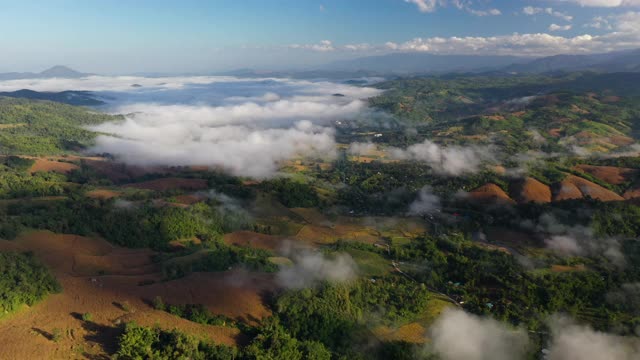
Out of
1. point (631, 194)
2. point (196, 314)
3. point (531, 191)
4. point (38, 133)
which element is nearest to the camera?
point (196, 314)

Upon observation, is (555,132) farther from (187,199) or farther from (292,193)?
(187,199)

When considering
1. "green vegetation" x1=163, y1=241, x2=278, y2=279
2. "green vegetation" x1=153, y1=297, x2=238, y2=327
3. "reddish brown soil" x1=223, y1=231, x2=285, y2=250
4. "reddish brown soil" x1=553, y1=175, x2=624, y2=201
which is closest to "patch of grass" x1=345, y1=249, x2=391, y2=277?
"reddish brown soil" x1=223, y1=231, x2=285, y2=250

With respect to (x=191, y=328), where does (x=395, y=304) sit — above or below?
below

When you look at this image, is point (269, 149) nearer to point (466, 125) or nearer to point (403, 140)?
point (403, 140)

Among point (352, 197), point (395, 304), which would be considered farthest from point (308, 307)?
point (352, 197)

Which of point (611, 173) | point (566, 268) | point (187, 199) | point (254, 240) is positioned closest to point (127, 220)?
point (187, 199)

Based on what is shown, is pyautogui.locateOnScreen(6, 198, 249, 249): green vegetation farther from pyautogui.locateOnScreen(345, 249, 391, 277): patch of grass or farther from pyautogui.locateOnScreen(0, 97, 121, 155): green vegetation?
pyautogui.locateOnScreen(0, 97, 121, 155): green vegetation

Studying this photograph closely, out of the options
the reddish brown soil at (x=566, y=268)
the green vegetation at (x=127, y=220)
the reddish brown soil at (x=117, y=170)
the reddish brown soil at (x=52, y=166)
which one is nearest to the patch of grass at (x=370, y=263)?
the green vegetation at (x=127, y=220)
